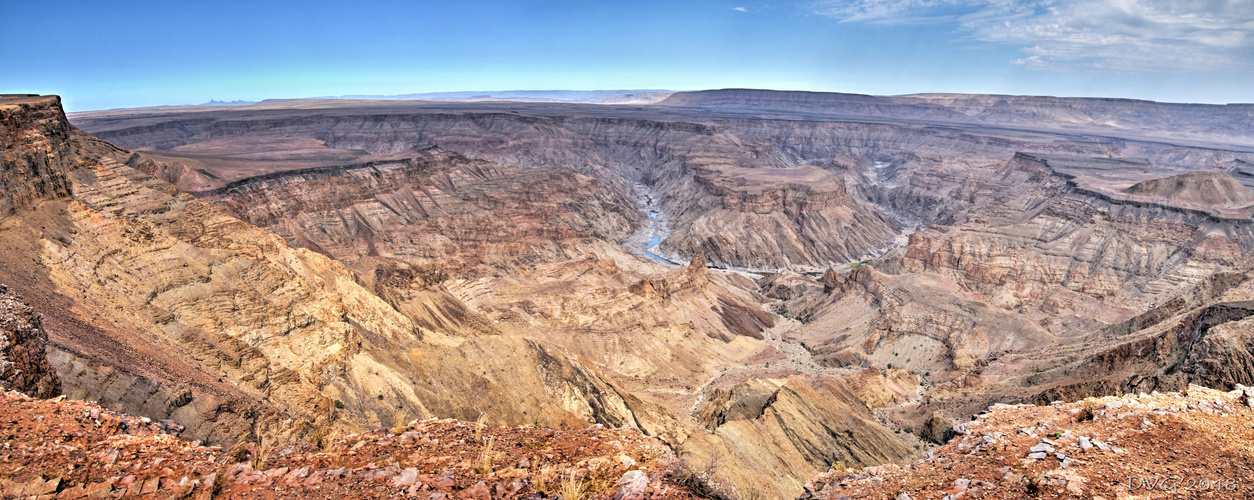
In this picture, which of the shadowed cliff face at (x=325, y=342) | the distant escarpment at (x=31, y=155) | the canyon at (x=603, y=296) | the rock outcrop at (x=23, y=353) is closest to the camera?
the rock outcrop at (x=23, y=353)

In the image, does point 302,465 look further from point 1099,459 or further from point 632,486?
point 1099,459

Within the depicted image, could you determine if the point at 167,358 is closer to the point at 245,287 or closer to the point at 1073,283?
the point at 245,287

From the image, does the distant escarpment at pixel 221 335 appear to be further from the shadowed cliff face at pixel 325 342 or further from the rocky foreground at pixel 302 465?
the rocky foreground at pixel 302 465

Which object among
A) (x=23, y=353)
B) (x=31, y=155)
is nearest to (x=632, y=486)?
(x=23, y=353)

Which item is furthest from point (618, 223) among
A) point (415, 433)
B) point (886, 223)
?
point (415, 433)

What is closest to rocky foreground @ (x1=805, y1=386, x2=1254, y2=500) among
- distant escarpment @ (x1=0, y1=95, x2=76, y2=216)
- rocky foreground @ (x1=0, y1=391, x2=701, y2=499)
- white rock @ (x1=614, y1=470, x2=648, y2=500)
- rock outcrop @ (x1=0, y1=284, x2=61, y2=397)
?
white rock @ (x1=614, y1=470, x2=648, y2=500)

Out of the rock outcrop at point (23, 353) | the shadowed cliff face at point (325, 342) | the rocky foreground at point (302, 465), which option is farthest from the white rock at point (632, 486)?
the rock outcrop at point (23, 353)
